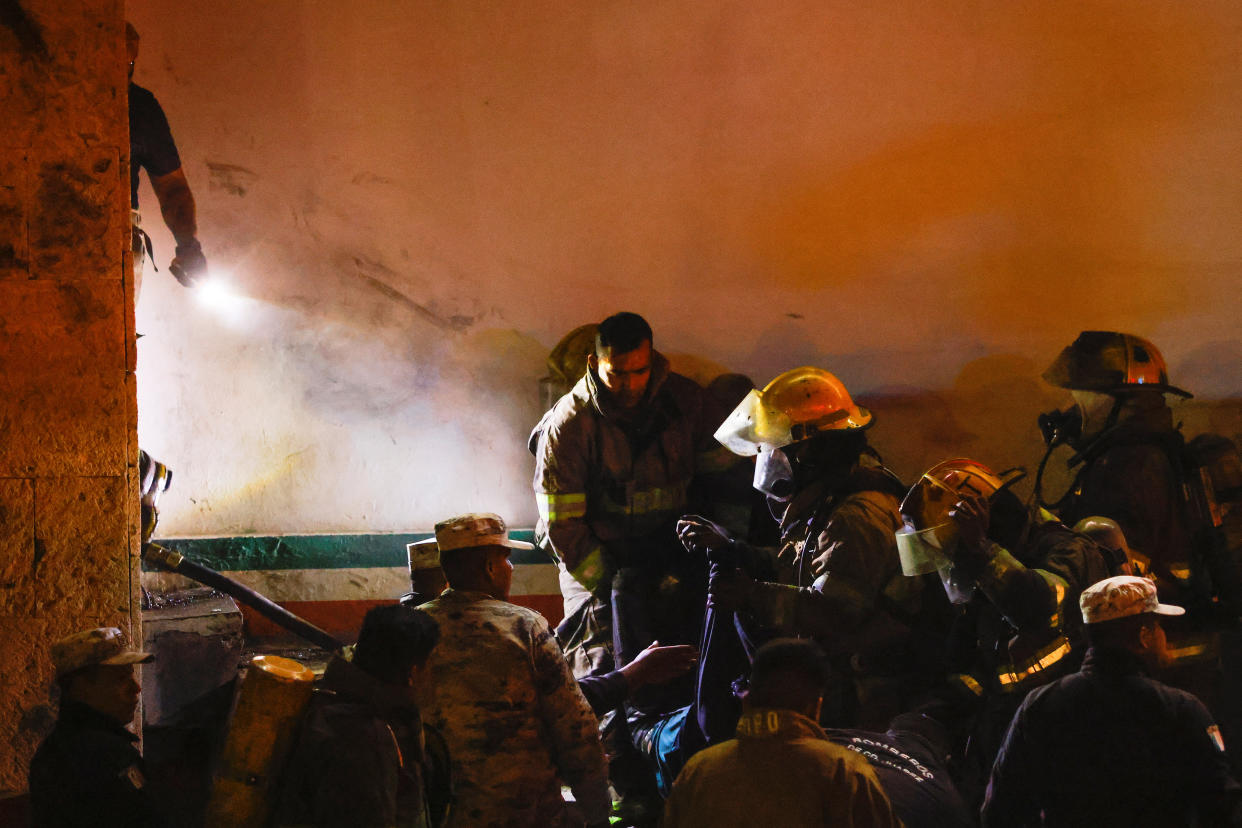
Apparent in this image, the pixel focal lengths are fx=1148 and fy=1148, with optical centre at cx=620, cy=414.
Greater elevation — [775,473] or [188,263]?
[188,263]

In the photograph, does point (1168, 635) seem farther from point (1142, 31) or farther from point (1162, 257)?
point (1142, 31)

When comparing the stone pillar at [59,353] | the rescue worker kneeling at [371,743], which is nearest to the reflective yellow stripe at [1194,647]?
the rescue worker kneeling at [371,743]

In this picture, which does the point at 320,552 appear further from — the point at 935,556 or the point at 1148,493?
the point at 1148,493

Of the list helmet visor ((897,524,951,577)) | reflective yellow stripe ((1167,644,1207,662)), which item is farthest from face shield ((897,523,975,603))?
reflective yellow stripe ((1167,644,1207,662))

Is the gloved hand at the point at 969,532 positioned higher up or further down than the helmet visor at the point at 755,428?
further down

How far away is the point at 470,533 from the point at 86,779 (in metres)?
1.35

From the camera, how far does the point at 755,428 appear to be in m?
5.29

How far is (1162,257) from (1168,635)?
8.69 ft

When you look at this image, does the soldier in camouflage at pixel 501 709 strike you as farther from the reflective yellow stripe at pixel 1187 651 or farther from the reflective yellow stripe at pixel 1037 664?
the reflective yellow stripe at pixel 1187 651

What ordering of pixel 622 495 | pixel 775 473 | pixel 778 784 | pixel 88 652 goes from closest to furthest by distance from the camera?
1. pixel 778 784
2. pixel 88 652
3. pixel 775 473
4. pixel 622 495

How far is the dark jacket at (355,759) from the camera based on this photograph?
10.0 feet

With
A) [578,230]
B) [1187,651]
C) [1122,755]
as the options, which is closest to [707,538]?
[1122,755]

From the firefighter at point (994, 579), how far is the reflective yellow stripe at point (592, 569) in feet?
5.96

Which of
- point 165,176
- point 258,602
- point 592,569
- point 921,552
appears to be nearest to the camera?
point 921,552
